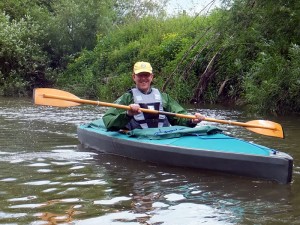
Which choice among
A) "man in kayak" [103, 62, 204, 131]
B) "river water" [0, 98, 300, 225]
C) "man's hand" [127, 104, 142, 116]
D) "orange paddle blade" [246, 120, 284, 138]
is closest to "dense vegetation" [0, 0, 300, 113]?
"orange paddle blade" [246, 120, 284, 138]

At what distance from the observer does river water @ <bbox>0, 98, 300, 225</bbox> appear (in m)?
3.57

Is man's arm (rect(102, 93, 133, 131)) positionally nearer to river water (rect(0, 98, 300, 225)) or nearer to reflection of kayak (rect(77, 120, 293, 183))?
reflection of kayak (rect(77, 120, 293, 183))

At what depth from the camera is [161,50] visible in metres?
16.4

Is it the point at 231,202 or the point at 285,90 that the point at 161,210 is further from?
the point at 285,90

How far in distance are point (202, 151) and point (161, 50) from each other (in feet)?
38.1

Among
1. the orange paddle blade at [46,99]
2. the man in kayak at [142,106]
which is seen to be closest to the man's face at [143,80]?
the man in kayak at [142,106]

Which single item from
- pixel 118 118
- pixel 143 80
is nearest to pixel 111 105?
pixel 118 118

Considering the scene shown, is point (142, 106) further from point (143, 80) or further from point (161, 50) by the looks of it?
point (161, 50)

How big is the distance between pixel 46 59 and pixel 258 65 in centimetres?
1221

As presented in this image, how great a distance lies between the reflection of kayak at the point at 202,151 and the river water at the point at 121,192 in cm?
9

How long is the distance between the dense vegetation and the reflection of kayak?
4080 mm

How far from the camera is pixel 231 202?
13.2 ft

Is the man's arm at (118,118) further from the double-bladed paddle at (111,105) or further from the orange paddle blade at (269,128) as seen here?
the orange paddle blade at (269,128)

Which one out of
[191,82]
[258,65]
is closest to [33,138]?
[258,65]
